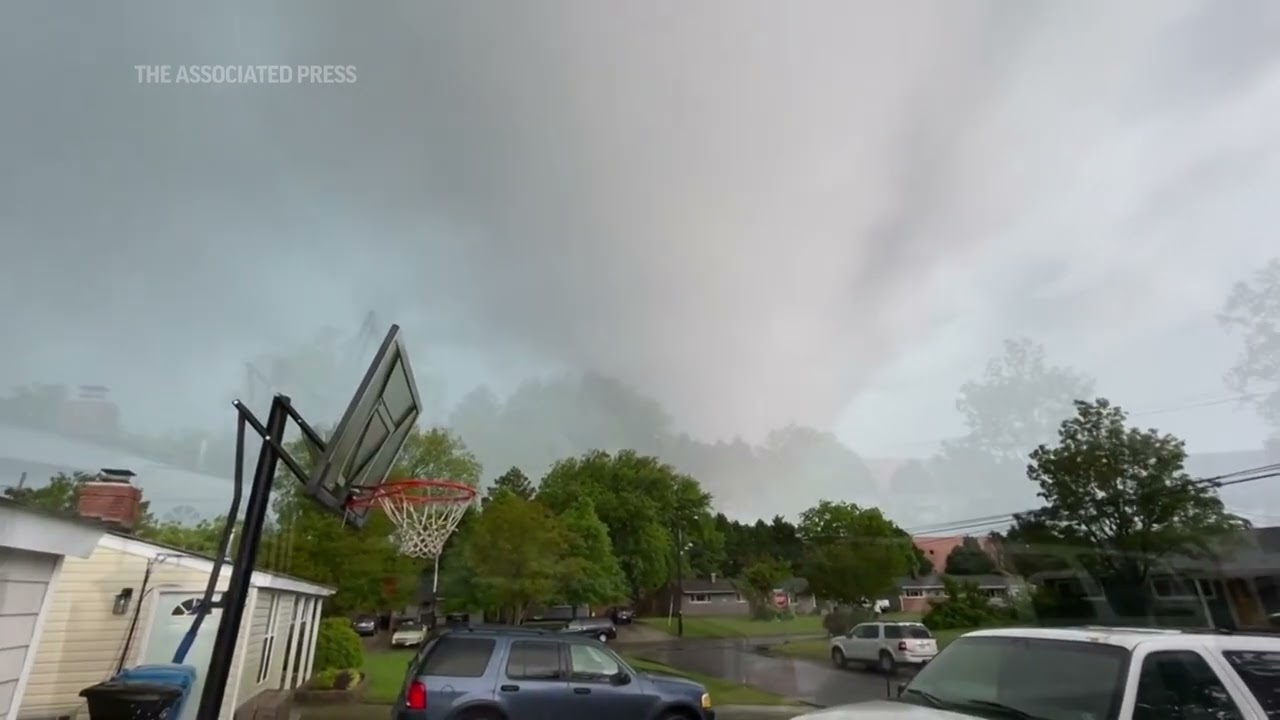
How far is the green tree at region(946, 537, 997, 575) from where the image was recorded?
23203mm

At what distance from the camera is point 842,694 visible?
14.5 metres

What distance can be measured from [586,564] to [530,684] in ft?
65.8

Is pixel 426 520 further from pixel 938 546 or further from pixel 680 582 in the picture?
pixel 680 582

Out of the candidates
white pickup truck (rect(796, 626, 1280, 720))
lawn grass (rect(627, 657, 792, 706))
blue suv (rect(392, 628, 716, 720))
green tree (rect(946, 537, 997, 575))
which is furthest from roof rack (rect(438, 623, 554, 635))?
green tree (rect(946, 537, 997, 575))

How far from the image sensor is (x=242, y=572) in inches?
134

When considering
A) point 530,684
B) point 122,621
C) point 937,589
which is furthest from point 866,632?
point 122,621

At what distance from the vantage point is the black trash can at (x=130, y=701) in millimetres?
5688

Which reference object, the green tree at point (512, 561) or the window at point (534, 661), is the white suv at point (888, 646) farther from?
the window at point (534, 661)

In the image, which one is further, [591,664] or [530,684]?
[591,664]

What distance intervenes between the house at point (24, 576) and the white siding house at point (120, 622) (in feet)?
15.4

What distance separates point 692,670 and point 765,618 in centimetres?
699

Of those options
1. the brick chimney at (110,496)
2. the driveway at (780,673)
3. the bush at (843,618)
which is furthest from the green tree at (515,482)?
the brick chimney at (110,496)

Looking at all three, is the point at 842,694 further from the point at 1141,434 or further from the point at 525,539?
the point at 1141,434

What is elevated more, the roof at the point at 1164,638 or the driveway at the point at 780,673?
the roof at the point at 1164,638
